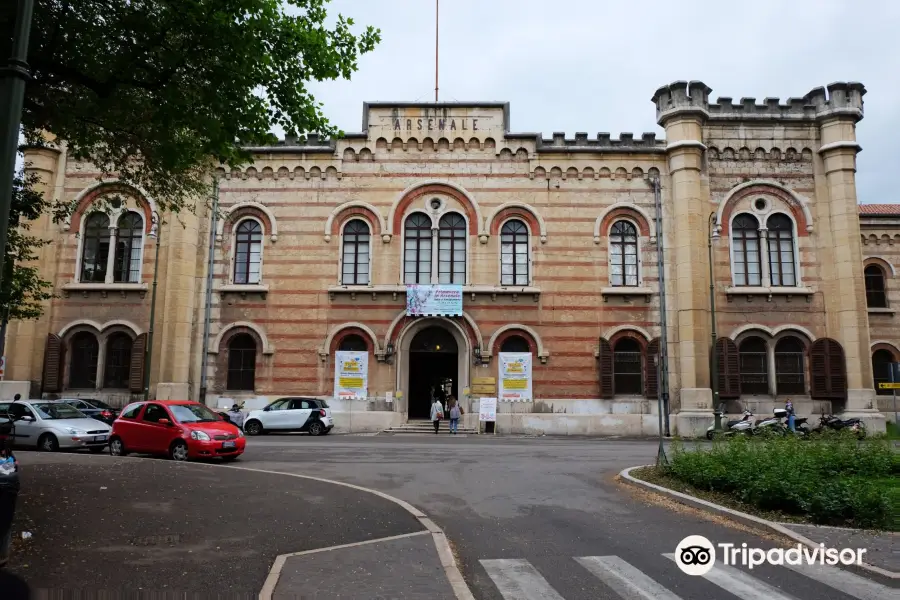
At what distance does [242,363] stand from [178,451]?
10.7 meters

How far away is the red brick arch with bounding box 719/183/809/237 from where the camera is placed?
2614 cm

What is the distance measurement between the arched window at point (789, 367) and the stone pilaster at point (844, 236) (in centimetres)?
145

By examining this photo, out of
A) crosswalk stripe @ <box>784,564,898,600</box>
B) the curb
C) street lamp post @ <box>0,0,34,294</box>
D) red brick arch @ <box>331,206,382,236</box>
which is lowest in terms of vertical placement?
crosswalk stripe @ <box>784,564,898,600</box>

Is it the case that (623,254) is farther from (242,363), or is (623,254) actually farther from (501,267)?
(242,363)

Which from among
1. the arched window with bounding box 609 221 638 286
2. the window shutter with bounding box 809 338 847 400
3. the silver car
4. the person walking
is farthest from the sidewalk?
the window shutter with bounding box 809 338 847 400

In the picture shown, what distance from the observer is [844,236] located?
25.3 metres

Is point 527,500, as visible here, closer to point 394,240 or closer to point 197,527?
point 197,527

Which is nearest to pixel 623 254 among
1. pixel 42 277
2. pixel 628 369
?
pixel 628 369

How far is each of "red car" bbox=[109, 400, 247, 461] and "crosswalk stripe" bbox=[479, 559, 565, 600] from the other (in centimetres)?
1026

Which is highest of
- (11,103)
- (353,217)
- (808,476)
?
(353,217)

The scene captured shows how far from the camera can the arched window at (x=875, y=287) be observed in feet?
102

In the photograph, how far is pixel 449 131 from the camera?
2684cm

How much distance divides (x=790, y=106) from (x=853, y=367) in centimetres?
1105

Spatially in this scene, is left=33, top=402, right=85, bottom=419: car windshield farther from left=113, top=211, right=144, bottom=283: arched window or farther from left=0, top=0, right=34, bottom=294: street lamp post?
left=0, top=0, right=34, bottom=294: street lamp post
